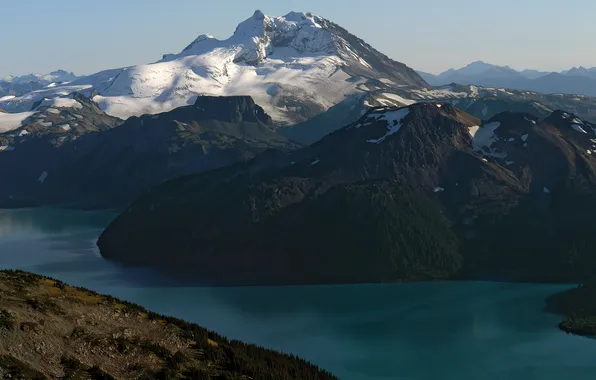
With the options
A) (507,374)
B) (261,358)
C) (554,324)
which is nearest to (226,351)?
(261,358)

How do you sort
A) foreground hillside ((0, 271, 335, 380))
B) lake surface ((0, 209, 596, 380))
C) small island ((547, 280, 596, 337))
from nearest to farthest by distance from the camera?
foreground hillside ((0, 271, 335, 380)), lake surface ((0, 209, 596, 380)), small island ((547, 280, 596, 337))

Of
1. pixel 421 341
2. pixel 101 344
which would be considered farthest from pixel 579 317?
pixel 101 344

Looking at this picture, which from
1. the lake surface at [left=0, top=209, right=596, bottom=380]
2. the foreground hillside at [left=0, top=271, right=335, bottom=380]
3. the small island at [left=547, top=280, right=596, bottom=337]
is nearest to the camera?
the foreground hillside at [left=0, top=271, right=335, bottom=380]

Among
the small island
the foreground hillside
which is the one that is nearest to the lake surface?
the small island

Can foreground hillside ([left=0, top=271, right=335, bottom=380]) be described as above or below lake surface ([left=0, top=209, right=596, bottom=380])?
above

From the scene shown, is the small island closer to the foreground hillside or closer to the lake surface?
the lake surface

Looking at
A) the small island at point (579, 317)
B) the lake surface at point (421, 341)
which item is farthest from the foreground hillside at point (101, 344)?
the small island at point (579, 317)

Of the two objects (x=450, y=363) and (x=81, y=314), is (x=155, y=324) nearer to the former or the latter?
(x=81, y=314)

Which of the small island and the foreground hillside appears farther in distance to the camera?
the small island
